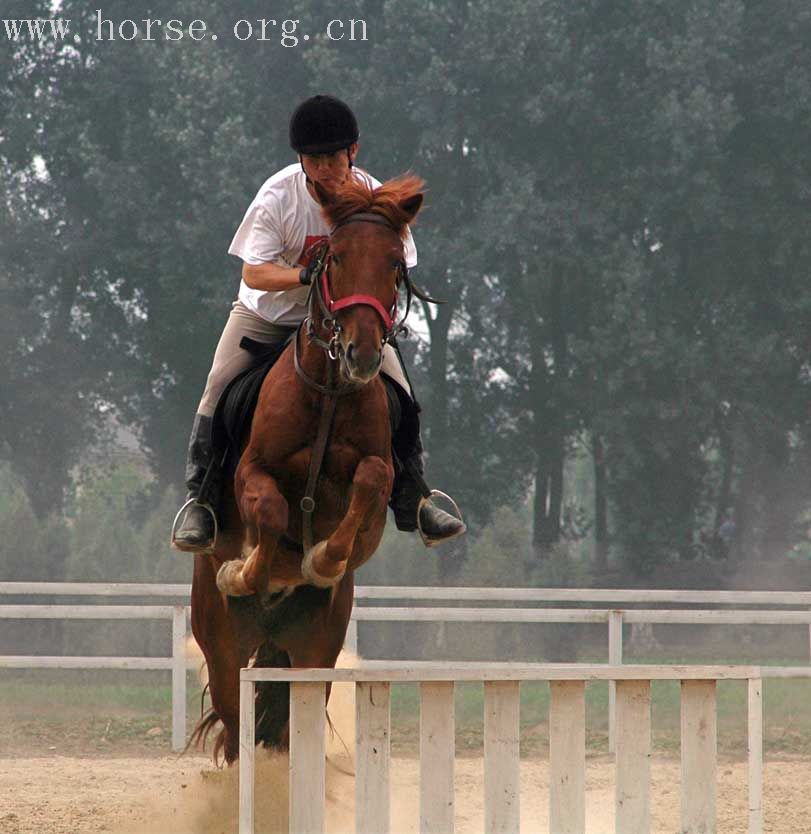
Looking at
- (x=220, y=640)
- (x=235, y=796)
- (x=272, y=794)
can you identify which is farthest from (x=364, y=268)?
(x=235, y=796)

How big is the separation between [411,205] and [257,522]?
127 centimetres

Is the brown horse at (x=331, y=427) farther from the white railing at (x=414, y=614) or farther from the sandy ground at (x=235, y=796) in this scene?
the white railing at (x=414, y=614)

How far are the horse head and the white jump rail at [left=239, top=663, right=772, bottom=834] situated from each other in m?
1.05

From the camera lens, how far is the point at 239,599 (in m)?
5.52

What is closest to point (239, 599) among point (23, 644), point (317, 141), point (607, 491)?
point (317, 141)

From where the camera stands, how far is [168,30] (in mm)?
20500

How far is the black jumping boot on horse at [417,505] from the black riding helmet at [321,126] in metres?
1.32

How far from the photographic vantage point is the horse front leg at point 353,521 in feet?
15.6

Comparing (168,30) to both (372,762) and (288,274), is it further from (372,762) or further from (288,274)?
(372,762)

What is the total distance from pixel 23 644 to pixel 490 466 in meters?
7.53

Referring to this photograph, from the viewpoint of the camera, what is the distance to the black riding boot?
5273 millimetres

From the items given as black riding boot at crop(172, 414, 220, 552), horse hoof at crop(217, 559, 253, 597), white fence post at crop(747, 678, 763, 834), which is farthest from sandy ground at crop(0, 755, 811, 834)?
white fence post at crop(747, 678, 763, 834)

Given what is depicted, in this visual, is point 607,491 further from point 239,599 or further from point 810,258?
point 239,599

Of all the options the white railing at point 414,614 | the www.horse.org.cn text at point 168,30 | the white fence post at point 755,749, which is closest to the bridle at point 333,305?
the white fence post at point 755,749
